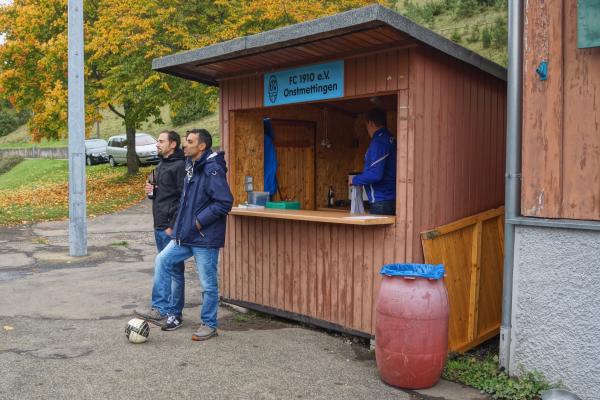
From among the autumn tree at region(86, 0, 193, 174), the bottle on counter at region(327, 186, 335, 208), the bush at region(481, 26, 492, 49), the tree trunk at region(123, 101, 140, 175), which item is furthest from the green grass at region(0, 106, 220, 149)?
the bottle on counter at region(327, 186, 335, 208)

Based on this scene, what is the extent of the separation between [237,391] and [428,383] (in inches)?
56.7

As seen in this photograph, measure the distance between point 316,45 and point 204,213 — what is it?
180 centimetres

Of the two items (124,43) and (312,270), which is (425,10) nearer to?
(124,43)

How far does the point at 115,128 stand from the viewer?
189 ft

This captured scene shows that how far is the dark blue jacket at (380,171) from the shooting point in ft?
21.0

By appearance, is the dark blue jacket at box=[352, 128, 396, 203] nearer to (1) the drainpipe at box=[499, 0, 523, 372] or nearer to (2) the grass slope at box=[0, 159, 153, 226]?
(1) the drainpipe at box=[499, 0, 523, 372]

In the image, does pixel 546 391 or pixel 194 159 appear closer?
pixel 546 391

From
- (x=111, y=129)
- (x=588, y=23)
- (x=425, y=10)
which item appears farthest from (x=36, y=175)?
(x=588, y=23)

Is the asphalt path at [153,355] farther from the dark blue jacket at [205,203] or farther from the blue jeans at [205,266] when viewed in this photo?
the dark blue jacket at [205,203]

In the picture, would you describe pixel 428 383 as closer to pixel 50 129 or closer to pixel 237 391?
pixel 237 391

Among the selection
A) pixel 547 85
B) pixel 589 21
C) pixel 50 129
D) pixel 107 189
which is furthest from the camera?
pixel 107 189

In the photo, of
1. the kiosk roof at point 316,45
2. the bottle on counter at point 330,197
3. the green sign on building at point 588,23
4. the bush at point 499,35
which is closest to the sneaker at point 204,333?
the kiosk roof at point 316,45

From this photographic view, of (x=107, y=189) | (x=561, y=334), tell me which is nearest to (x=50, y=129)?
(x=107, y=189)

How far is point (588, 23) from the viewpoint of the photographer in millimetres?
4551
